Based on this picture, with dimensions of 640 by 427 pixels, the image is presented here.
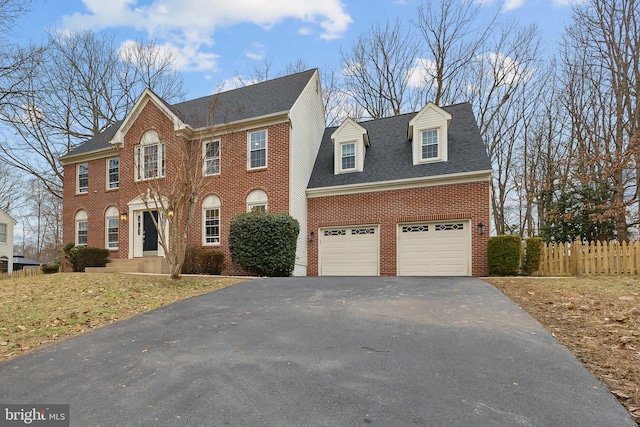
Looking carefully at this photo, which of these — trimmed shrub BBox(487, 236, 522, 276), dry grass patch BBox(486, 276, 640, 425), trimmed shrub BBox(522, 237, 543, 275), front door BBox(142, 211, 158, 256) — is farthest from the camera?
front door BBox(142, 211, 158, 256)

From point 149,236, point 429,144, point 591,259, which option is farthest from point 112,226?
point 591,259

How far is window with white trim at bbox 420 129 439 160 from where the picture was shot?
1409cm

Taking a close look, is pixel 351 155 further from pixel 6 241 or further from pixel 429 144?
pixel 6 241

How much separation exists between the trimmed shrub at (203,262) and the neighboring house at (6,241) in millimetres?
19150

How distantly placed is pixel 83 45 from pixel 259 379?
28.7m

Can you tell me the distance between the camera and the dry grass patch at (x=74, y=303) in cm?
546

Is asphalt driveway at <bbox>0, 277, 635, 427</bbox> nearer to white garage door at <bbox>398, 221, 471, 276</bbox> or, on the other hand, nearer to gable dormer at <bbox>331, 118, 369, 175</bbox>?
white garage door at <bbox>398, 221, 471, 276</bbox>

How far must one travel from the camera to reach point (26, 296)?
821cm

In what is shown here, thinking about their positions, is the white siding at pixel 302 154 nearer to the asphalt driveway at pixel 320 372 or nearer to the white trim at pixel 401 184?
the white trim at pixel 401 184

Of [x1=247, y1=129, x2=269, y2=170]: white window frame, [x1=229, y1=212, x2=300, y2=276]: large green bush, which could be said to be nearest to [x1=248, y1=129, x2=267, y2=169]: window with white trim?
[x1=247, y1=129, x2=269, y2=170]: white window frame

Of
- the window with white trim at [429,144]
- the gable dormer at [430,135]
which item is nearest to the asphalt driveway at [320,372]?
the gable dormer at [430,135]

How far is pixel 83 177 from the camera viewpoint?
18922mm

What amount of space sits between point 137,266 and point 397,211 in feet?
35.2

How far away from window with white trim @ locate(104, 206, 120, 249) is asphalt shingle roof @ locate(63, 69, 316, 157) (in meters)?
3.40
